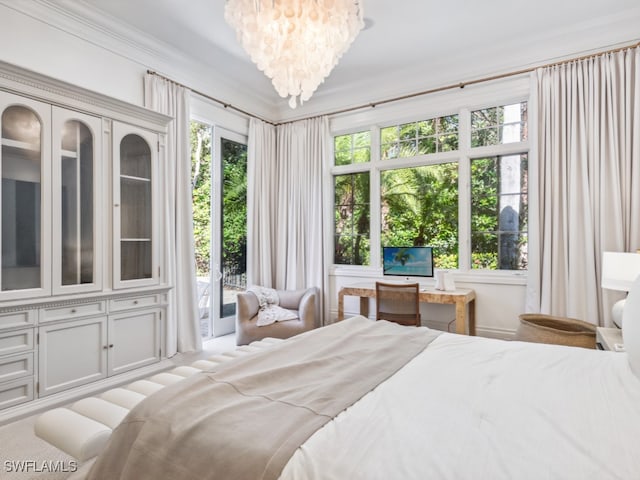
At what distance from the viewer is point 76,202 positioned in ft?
8.43

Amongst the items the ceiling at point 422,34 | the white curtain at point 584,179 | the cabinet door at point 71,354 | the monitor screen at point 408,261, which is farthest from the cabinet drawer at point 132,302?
the white curtain at point 584,179

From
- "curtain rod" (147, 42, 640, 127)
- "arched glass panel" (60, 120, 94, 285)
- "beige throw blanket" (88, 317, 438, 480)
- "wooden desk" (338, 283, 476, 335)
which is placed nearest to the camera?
"beige throw blanket" (88, 317, 438, 480)

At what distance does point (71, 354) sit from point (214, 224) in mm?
2131

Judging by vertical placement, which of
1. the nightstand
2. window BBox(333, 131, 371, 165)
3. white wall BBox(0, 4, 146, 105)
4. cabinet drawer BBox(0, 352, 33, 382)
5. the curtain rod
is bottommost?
cabinet drawer BBox(0, 352, 33, 382)

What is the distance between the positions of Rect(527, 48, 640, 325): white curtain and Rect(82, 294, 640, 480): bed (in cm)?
189

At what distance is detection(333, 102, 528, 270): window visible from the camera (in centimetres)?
385

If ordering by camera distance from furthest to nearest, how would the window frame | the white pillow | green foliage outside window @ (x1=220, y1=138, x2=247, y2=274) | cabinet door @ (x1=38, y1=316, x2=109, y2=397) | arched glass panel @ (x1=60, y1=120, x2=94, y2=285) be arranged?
1. green foliage outside window @ (x1=220, y1=138, x2=247, y2=274)
2. the window frame
3. arched glass panel @ (x1=60, y1=120, x2=94, y2=285)
4. cabinet door @ (x1=38, y1=316, x2=109, y2=397)
5. the white pillow

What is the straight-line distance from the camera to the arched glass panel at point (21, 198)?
225 centimetres

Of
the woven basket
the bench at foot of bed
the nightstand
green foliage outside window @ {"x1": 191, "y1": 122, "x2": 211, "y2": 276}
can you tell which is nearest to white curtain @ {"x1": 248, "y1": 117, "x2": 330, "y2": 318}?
green foliage outside window @ {"x1": 191, "y1": 122, "x2": 211, "y2": 276}

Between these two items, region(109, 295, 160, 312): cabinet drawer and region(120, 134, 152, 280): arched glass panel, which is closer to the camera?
region(109, 295, 160, 312): cabinet drawer

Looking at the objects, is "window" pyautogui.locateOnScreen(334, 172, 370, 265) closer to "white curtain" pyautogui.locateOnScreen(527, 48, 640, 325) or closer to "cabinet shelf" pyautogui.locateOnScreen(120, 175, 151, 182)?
"white curtain" pyautogui.locateOnScreen(527, 48, 640, 325)

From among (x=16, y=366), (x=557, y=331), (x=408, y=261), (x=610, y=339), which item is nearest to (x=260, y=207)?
(x=408, y=261)

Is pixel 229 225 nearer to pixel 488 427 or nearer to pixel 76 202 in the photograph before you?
pixel 76 202

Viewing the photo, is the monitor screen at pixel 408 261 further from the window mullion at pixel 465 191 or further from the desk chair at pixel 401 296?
the desk chair at pixel 401 296
